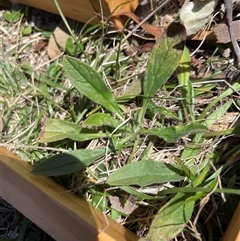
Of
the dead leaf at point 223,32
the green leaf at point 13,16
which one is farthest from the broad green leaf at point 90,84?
the green leaf at point 13,16

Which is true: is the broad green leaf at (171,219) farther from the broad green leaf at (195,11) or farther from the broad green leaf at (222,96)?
the broad green leaf at (195,11)

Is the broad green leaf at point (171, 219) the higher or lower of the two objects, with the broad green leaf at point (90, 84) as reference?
lower

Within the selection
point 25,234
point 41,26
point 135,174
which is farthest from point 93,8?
point 25,234

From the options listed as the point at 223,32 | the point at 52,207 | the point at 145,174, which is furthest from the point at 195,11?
the point at 52,207

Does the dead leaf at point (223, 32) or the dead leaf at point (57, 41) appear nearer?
the dead leaf at point (223, 32)

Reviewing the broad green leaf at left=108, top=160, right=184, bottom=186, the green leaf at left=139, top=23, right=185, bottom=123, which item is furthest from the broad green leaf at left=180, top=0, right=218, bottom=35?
the broad green leaf at left=108, top=160, right=184, bottom=186

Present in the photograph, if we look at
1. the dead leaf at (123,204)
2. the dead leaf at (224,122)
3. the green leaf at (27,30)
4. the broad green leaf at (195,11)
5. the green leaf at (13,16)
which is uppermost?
the broad green leaf at (195,11)

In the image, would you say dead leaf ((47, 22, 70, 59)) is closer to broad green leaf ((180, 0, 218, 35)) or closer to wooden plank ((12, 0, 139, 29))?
wooden plank ((12, 0, 139, 29))
